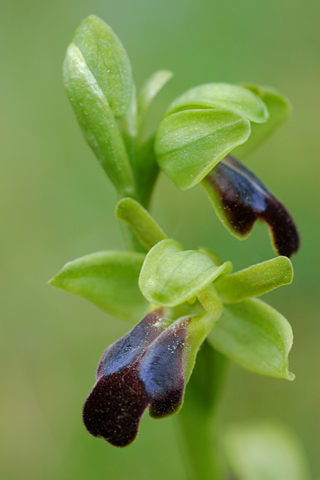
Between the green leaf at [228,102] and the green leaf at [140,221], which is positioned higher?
the green leaf at [228,102]

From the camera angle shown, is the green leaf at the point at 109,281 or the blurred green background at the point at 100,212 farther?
the blurred green background at the point at 100,212

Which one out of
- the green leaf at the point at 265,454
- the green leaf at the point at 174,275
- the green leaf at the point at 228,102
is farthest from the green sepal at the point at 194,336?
the green leaf at the point at 265,454

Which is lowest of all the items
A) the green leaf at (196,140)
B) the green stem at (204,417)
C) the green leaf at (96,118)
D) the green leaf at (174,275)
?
the green stem at (204,417)

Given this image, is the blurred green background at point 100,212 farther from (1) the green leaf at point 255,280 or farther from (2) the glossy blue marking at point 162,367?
(2) the glossy blue marking at point 162,367

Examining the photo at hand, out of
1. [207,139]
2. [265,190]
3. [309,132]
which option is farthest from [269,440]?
[309,132]

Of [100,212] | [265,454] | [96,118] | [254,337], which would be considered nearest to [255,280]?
[254,337]

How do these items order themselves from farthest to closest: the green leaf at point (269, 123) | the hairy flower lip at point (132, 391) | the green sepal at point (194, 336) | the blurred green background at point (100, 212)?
the blurred green background at point (100, 212)
the green leaf at point (269, 123)
the green sepal at point (194, 336)
the hairy flower lip at point (132, 391)

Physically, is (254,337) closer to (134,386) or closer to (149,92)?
(134,386)

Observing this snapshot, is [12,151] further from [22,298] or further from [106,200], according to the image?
[22,298]
